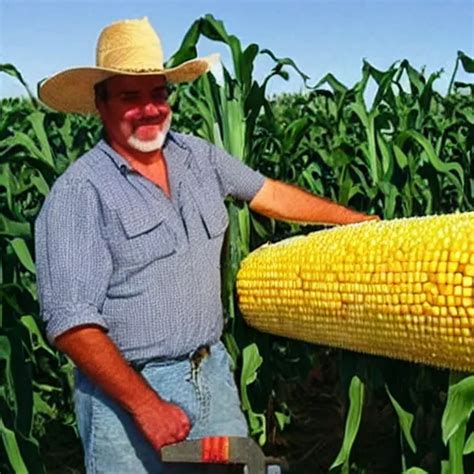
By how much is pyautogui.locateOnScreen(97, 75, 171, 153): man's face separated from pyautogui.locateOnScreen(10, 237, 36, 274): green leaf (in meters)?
0.84

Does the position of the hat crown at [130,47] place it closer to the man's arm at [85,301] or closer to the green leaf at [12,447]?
the man's arm at [85,301]

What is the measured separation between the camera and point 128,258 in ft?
9.97

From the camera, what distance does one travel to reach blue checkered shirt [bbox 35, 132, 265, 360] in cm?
293

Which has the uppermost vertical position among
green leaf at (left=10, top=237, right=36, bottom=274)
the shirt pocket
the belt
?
the shirt pocket

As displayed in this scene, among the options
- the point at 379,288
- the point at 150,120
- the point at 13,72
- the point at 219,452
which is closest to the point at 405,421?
the point at 379,288

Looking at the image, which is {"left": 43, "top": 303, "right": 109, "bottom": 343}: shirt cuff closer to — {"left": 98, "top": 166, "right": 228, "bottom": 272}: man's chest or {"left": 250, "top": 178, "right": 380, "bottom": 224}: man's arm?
{"left": 98, "top": 166, "right": 228, "bottom": 272}: man's chest

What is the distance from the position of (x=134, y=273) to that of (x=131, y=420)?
1.47 feet

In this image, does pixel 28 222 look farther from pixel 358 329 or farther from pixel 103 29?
pixel 358 329

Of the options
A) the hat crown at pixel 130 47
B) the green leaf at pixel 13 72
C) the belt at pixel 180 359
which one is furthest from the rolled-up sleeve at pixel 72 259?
the green leaf at pixel 13 72

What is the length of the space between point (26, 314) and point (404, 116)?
2.26m

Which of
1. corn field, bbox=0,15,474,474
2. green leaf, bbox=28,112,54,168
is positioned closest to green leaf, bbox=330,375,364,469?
corn field, bbox=0,15,474,474

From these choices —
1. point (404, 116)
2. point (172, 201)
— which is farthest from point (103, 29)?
point (404, 116)

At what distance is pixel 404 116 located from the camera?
518cm

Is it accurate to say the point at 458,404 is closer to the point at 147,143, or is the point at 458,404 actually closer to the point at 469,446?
the point at 469,446
